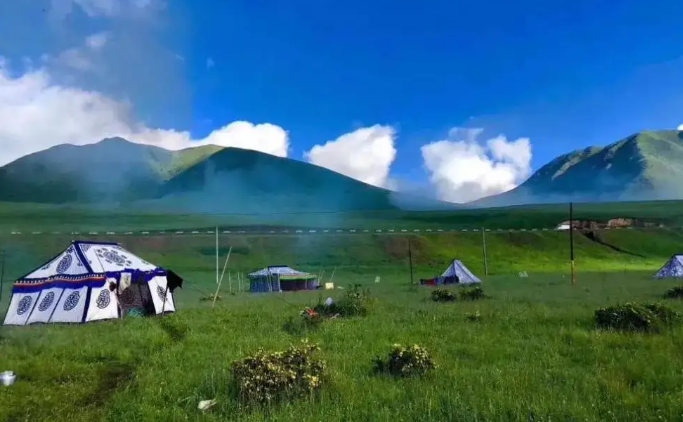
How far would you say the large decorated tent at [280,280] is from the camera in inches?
2233

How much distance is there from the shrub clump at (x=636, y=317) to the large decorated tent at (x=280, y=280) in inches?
1688

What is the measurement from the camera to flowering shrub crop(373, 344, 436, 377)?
1045cm

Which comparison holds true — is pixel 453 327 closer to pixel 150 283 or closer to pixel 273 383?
pixel 273 383

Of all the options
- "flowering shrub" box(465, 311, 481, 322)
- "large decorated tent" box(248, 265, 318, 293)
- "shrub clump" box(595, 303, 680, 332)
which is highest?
"shrub clump" box(595, 303, 680, 332)

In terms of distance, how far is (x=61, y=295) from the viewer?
76.2 feet

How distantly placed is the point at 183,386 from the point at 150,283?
16596mm

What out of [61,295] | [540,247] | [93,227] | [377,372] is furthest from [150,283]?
[93,227]

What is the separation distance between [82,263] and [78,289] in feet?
3.88

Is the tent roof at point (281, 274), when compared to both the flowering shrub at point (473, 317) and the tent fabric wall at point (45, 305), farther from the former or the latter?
the flowering shrub at point (473, 317)

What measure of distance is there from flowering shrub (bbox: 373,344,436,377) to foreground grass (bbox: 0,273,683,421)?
1.27ft

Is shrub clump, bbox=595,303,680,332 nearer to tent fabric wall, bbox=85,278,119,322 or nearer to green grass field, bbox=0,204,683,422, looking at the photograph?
green grass field, bbox=0,204,683,422

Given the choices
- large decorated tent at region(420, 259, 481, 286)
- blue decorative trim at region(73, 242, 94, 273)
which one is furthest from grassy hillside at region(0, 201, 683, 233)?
blue decorative trim at region(73, 242, 94, 273)

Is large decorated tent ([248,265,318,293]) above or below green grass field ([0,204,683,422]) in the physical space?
below

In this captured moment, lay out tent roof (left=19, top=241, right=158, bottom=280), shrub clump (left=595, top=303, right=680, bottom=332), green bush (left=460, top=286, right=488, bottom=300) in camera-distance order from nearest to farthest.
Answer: shrub clump (left=595, top=303, right=680, bottom=332), tent roof (left=19, top=241, right=158, bottom=280), green bush (left=460, top=286, right=488, bottom=300)
